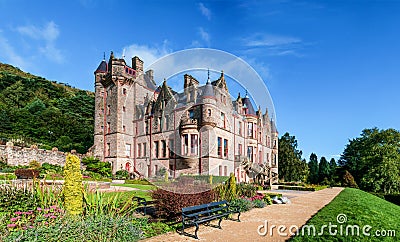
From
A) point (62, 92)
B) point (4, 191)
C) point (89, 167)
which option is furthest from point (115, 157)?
point (62, 92)

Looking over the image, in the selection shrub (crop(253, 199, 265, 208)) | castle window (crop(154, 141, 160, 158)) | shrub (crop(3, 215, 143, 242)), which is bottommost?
shrub (crop(253, 199, 265, 208))

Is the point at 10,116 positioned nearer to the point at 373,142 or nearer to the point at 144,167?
the point at 144,167

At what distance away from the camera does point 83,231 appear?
20.0 feet

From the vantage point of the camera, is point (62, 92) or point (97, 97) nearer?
point (97, 97)

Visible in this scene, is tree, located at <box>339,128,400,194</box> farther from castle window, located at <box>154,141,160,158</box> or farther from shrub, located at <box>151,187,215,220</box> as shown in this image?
castle window, located at <box>154,141,160,158</box>

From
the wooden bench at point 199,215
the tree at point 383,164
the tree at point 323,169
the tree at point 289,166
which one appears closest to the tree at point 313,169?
the tree at point 323,169

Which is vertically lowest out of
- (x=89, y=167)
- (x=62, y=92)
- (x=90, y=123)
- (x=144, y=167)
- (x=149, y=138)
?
(x=89, y=167)

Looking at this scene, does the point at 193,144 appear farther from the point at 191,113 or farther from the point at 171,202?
the point at 171,202

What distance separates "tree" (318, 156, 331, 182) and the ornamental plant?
208 ft

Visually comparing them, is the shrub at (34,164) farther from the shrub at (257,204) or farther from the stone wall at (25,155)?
the shrub at (257,204)

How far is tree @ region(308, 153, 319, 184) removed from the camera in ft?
206

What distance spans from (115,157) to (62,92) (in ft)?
123

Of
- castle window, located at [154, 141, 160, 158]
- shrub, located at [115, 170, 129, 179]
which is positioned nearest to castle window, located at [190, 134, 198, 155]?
castle window, located at [154, 141, 160, 158]

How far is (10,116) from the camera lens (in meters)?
41.7
